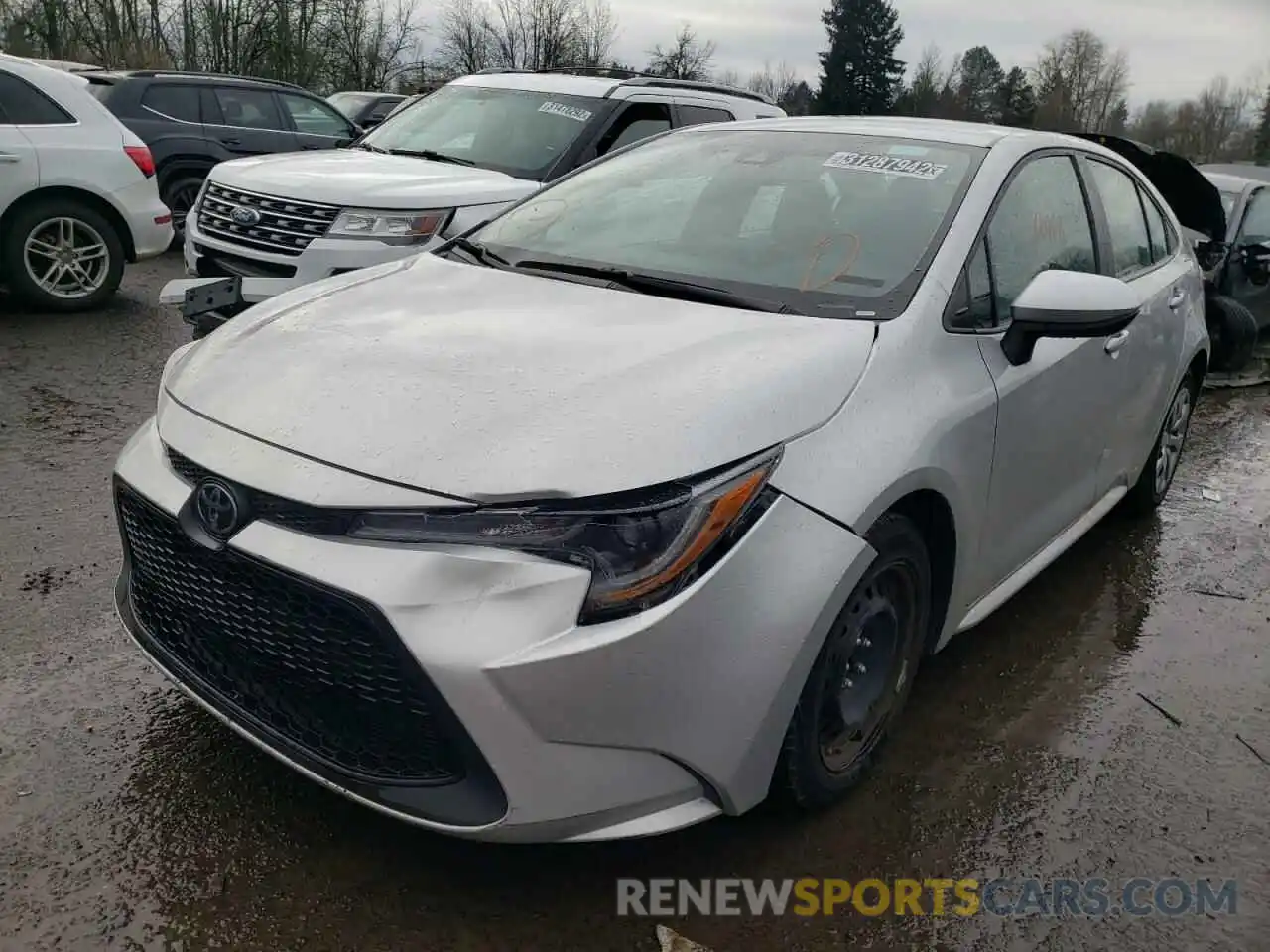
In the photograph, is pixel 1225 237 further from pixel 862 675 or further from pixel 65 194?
pixel 65 194

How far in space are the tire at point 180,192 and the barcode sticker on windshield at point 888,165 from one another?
345 inches

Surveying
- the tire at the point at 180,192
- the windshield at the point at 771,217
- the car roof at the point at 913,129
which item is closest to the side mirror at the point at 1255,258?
the car roof at the point at 913,129

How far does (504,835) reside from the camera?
6.77 ft

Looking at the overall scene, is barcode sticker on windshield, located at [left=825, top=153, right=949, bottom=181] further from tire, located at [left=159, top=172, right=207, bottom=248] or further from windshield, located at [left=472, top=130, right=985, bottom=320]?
tire, located at [left=159, top=172, right=207, bottom=248]

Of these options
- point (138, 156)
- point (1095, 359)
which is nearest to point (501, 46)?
point (138, 156)

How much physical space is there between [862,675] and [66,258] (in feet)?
23.2

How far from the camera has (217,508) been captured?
2170 millimetres

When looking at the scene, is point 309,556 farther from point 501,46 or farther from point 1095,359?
point 501,46

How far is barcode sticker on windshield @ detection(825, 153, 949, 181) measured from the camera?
3232 millimetres

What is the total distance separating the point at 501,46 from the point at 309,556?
56711 millimetres

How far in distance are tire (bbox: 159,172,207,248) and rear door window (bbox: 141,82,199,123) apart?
56 centimetres

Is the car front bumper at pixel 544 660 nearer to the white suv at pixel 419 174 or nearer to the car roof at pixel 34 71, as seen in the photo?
the white suv at pixel 419 174

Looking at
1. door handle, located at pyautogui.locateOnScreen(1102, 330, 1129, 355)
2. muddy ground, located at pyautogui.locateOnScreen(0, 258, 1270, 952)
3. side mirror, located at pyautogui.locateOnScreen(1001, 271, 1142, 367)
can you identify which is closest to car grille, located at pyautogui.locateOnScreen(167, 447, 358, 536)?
muddy ground, located at pyautogui.locateOnScreen(0, 258, 1270, 952)

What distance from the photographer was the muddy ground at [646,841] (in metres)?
2.28
